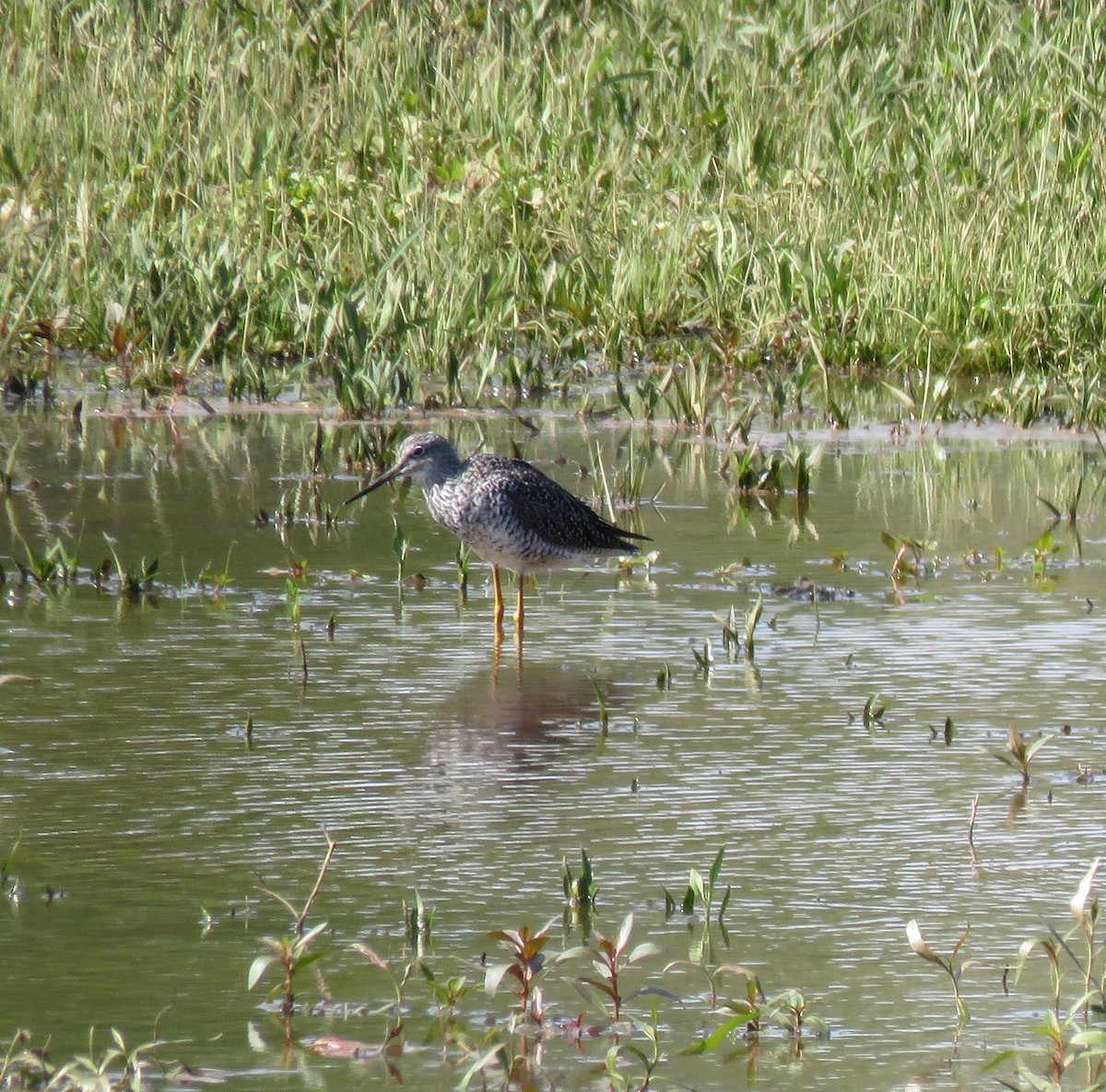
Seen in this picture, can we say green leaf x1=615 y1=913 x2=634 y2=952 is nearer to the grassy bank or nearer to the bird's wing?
the bird's wing

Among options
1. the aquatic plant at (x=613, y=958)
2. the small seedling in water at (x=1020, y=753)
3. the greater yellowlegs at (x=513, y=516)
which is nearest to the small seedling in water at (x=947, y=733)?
the small seedling in water at (x=1020, y=753)

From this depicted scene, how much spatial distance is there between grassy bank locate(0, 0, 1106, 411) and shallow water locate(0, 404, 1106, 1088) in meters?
2.35

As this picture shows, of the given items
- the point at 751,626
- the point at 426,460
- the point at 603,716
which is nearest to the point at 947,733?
the point at 603,716

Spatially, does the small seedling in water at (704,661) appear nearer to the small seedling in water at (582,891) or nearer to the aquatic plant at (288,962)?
the small seedling in water at (582,891)

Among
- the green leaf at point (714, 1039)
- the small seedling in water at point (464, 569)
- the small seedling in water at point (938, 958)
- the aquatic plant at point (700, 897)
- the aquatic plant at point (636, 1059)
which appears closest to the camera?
the aquatic plant at point (636, 1059)

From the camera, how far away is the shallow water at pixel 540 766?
3729 millimetres

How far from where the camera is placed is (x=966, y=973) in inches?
151

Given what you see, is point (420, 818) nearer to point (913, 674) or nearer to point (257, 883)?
point (257, 883)

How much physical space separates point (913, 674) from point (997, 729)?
0.61 m

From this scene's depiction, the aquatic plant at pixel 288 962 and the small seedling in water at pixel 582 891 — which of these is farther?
the small seedling in water at pixel 582 891

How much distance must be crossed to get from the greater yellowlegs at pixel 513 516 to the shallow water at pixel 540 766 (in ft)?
0.64

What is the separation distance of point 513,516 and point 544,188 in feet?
19.4

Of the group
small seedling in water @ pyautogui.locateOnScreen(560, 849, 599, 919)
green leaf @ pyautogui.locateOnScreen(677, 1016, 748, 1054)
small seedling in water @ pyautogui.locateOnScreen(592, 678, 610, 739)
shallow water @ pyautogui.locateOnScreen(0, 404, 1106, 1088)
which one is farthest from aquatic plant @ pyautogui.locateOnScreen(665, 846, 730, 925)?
small seedling in water @ pyautogui.locateOnScreen(592, 678, 610, 739)

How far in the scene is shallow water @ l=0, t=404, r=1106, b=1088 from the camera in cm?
373
